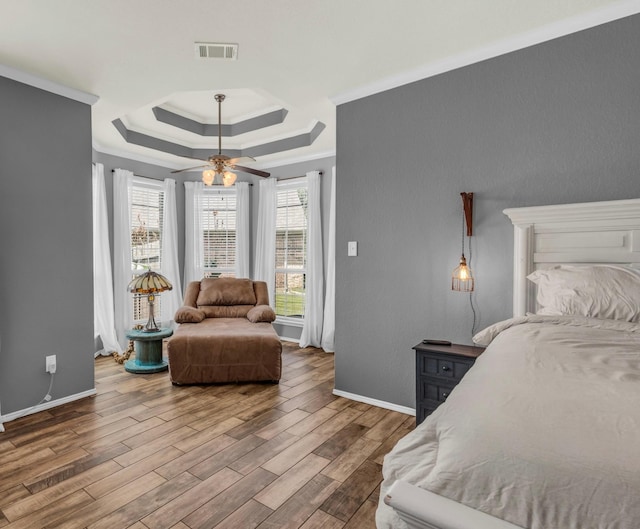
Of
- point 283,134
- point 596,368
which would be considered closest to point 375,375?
point 596,368

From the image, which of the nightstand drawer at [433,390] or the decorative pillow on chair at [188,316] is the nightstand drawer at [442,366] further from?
the decorative pillow on chair at [188,316]

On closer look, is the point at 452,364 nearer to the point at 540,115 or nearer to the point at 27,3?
the point at 540,115

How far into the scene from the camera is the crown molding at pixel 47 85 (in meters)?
2.81

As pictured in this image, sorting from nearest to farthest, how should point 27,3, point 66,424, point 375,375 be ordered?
point 27,3 → point 66,424 → point 375,375

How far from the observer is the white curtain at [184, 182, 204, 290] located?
18.3 feet

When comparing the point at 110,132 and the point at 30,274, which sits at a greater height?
the point at 110,132

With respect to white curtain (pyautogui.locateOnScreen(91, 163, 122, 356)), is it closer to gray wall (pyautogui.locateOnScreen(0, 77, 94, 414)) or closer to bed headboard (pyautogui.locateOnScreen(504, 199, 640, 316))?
gray wall (pyautogui.locateOnScreen(0, 77, 94, 414))

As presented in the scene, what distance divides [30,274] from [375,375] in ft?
9.36

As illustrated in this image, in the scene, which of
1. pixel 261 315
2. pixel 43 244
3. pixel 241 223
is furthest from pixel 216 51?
pixel 241 223

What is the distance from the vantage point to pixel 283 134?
4805 mm

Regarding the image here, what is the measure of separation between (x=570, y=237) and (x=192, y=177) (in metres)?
4.95

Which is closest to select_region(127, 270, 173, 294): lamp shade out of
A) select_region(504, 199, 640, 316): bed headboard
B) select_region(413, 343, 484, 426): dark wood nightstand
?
select_region(413, 343, 484, 426): dark wood nightstand

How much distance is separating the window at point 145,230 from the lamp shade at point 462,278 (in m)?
4.11

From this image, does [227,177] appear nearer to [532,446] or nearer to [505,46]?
[505,46]
